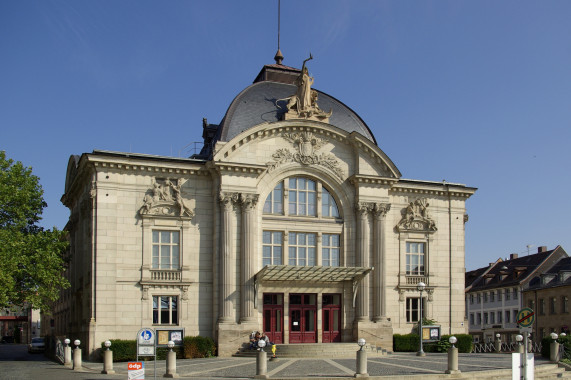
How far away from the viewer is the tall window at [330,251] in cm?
3891

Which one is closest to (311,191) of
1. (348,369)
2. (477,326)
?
(348,369)

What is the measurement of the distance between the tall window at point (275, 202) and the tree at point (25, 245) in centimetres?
1146

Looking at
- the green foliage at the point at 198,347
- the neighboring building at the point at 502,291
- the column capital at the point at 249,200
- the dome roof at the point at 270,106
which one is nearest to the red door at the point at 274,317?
the green foliage at the point at 198,347

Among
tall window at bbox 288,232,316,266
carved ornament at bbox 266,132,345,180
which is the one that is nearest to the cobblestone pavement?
tall window at bbox 288,232,316,266

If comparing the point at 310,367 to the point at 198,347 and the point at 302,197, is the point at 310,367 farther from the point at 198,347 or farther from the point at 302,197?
the point at 302,197

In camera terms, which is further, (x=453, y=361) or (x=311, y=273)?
(x=311, y=273)

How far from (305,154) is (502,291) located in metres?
42.2

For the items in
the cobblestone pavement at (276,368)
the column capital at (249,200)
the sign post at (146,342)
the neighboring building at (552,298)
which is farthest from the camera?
the neighboring building at (552,298)

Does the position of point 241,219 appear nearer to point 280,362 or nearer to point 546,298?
point 280,362

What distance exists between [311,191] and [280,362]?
11.5m

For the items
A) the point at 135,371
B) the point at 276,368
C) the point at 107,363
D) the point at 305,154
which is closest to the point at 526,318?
the point at 135,371

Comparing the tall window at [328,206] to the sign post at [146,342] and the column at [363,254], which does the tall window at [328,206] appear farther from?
the sign post at [146,342]

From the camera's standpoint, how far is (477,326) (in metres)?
77.2

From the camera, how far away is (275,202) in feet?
125
